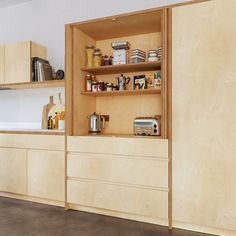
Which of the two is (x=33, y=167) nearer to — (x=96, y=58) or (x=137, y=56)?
(x=96, y=58)

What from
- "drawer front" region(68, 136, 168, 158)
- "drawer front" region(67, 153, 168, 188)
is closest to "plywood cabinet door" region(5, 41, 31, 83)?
"drawer front" region(68, 136, 168, 158)

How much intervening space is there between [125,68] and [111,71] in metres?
0.24

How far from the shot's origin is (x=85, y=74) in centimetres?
281

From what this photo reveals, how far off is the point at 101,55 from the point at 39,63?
790mm

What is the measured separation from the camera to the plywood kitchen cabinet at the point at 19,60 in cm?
299

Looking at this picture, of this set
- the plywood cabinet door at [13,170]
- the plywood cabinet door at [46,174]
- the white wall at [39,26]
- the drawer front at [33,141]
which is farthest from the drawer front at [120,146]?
the white wall at [39,26]

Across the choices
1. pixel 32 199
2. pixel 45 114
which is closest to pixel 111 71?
pixel 45 114

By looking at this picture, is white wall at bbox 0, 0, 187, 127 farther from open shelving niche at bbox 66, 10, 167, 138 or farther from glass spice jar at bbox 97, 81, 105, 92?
glass spice jar at bbox 97, 81, 105, 92

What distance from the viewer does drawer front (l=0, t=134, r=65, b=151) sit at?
2.66m

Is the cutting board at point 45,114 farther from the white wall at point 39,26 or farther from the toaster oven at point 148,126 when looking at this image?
the toaster oven at point 148,126

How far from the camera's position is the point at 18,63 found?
3.05 metres

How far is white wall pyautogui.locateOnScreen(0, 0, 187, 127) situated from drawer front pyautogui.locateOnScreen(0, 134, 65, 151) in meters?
0.51
